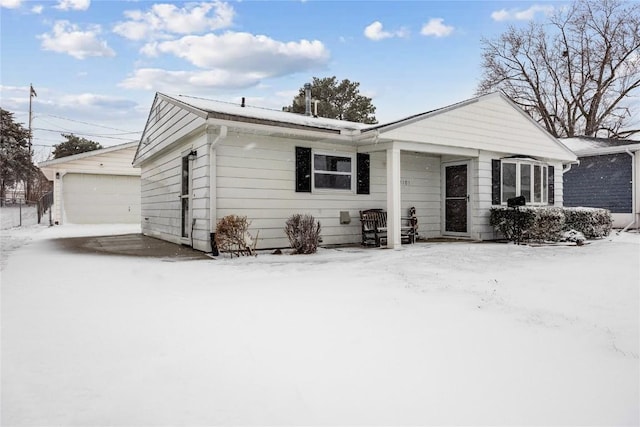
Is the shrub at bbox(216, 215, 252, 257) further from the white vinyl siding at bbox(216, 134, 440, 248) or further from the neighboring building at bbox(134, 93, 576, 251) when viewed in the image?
the white vinyl siding at bbox(216, 134, 440, 248)

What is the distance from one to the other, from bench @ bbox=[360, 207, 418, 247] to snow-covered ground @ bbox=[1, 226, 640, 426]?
3.90 metres

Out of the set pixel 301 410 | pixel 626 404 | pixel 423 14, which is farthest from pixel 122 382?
pixel 423 14

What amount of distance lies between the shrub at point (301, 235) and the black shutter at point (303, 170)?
38.9 inches

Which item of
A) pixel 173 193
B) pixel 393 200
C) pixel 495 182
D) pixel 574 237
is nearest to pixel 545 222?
pixel 574 237

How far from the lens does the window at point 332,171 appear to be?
8.49 m

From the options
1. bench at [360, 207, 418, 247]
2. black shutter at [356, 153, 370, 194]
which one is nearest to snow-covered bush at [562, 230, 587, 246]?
bench at [360, 207, 418, 247]

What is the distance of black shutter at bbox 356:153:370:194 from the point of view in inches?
356

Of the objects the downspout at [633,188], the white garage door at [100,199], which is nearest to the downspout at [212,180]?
the white garage door at [100,199]

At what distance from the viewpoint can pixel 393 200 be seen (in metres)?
8.15

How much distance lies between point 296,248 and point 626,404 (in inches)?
226

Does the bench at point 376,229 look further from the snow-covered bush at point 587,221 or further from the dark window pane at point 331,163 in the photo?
the snow-covered bush at point 587,221

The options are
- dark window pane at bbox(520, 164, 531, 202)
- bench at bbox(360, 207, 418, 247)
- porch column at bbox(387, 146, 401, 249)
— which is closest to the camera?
porch column at bbox(387, 146, 401, 249)

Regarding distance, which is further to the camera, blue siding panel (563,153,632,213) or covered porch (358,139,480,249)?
blue siding panel (563,153,632,213)

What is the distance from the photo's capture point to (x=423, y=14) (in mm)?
12133
